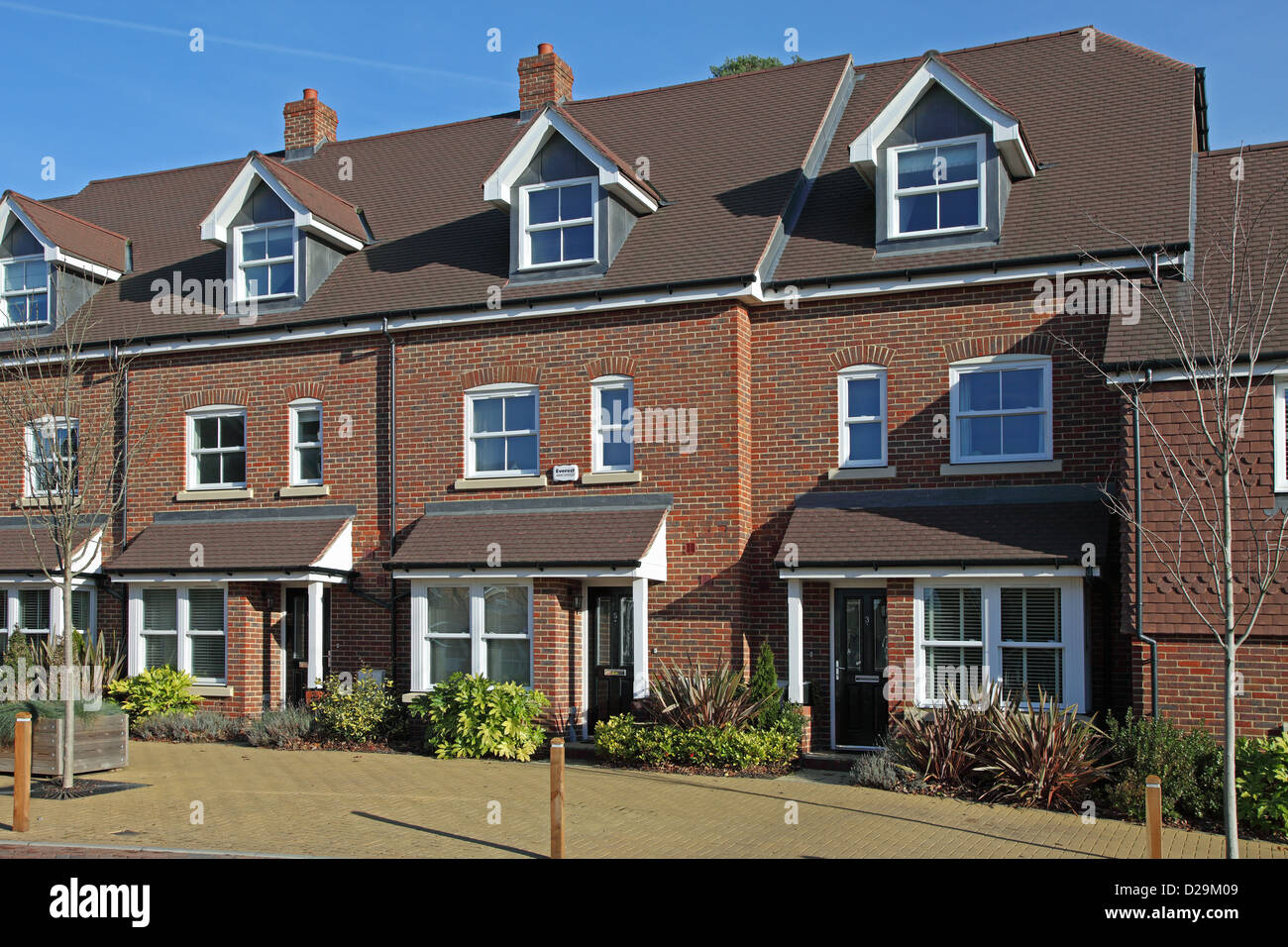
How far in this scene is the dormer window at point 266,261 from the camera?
20.1 meters

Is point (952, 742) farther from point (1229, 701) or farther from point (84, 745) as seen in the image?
point (84, 745)

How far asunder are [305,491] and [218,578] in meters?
1.89

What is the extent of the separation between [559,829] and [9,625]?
48.1ft

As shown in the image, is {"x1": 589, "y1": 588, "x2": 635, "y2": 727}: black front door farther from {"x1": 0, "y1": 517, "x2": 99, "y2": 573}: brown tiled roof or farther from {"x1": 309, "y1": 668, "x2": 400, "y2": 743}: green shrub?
{"x1": 0, "y1": 517, "x2": 99, "y2": 573}: brown tiled roof

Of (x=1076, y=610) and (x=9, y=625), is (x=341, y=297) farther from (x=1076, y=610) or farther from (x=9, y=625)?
(x=1076, y=610)

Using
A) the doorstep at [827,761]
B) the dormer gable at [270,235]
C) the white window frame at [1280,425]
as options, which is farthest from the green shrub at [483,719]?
the white window frame at [1280,425]

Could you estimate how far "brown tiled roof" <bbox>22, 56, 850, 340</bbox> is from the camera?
18.0 m

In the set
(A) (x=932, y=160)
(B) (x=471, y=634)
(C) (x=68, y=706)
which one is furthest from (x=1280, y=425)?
(C) (x=68, y=706)

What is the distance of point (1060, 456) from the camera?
15.4 metres

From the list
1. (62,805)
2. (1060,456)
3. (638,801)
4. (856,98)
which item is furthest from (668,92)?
(62,805)

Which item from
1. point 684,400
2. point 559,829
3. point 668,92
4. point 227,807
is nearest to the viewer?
point 559,829

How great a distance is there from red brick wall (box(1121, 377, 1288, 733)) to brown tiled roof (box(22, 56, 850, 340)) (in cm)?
595

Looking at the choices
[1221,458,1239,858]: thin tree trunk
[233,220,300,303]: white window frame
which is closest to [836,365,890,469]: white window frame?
[1221,458,1239,858]: thin tree trunk

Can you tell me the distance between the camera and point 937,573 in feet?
48.8
